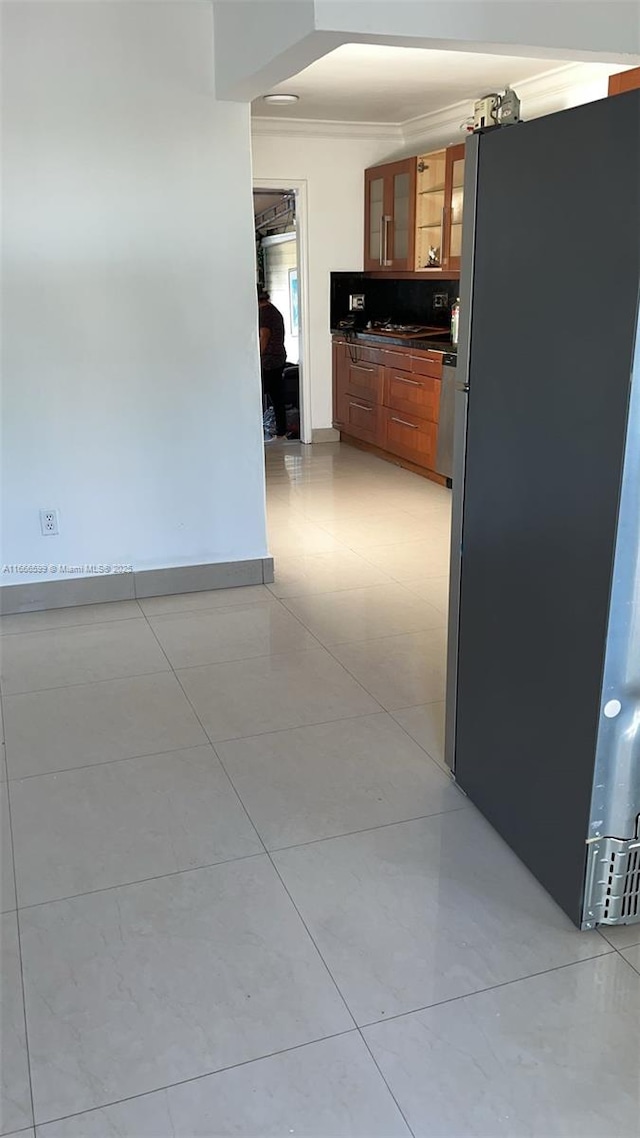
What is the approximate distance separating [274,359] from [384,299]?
1095 millimetres

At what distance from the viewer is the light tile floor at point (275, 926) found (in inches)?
59.0

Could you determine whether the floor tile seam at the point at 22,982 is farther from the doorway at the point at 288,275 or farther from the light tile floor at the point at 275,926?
the doorway at the point at 288,275

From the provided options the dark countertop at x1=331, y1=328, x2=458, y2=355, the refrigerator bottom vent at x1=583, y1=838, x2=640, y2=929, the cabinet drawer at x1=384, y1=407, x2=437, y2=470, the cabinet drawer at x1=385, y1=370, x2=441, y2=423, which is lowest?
the refrigerator bottom vent at x1=583, y1=838, x2=640, y2=929

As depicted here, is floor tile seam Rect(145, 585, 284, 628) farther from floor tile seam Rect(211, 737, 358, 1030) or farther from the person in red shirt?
the person in red shirt

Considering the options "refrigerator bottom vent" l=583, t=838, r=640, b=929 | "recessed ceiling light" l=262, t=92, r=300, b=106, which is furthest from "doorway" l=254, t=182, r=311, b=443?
"refrigerator bottom vent" l=583, t=838, r=640, b=929

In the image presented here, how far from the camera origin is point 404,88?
519 centimetres

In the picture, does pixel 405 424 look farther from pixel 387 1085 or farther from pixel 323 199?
pixel 387 1085

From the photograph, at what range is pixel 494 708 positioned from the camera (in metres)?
2.15

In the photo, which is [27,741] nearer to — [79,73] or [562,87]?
[79,73]

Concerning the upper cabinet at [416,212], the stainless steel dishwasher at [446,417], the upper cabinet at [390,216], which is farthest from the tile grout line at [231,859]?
the upper cabinet at [390,216]

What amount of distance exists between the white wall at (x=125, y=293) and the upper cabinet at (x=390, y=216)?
2.93 m

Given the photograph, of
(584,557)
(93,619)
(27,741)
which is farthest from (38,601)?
(584,557)

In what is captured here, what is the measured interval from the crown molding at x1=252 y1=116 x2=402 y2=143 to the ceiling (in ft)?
0.40

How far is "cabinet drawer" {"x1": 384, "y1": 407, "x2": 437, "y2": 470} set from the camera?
19.0 feet
